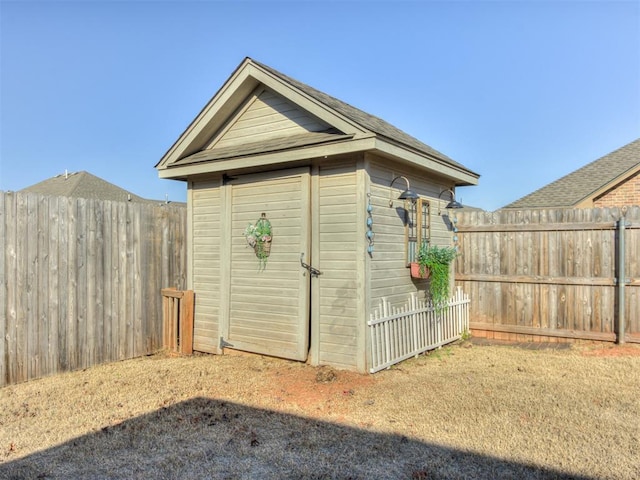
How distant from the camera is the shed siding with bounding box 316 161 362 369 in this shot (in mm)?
5344

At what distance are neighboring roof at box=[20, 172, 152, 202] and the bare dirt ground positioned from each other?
31.7 feet

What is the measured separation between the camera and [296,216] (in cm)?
578

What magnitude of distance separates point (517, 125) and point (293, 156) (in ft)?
35.1

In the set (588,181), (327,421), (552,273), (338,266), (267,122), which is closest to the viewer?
(327,421)

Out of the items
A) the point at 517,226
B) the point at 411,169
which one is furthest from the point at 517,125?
the point at 411,169

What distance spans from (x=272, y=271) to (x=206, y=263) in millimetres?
1311

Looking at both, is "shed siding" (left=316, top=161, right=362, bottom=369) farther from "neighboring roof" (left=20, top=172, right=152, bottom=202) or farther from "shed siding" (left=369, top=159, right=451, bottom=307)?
"neighboring roof" (left=20, top=172, right=152, bottom=202)

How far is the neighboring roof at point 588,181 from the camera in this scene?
10766 millimetres

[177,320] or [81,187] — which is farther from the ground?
[81,187]

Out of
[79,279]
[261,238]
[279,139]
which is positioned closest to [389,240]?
[261,238]

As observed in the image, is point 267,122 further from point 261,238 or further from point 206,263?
point 206,263

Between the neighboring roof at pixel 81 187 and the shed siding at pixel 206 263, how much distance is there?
8191 mm

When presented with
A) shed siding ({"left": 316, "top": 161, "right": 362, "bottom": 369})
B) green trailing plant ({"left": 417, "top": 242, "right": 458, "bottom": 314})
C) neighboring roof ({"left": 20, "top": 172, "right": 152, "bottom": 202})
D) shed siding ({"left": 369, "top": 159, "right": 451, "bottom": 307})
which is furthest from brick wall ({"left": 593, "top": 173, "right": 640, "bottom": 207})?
neighboring roof ({"left": 20, "top": 172, "right": 152, "bottom": 202})

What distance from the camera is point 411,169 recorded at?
20.7 feet
